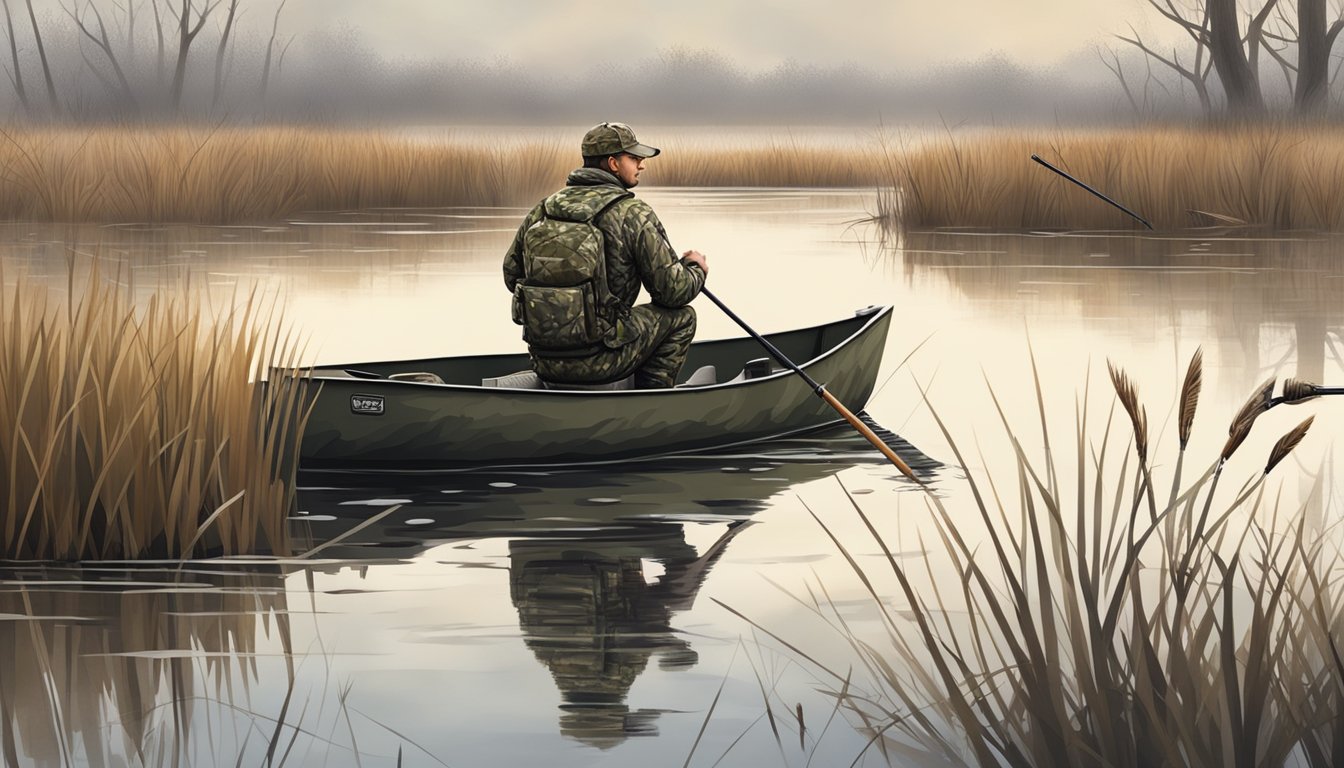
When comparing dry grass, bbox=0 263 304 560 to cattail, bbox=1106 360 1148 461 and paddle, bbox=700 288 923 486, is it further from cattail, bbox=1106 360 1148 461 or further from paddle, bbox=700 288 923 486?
cattail, bbox=1106 360 1148 461

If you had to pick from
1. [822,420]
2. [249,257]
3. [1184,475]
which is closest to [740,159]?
[249,257]

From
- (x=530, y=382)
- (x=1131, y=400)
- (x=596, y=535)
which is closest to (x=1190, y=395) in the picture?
(x=1131, y=400)

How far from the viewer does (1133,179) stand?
18297 millimetres

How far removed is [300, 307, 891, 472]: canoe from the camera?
7250 millimetres

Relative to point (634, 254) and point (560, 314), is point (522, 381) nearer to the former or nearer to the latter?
point (560, 314)

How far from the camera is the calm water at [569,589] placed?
376 centimetres

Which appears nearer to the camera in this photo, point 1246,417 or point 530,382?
point 1246,417

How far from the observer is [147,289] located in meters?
13.3

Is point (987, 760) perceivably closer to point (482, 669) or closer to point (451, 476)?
point (482, 669)

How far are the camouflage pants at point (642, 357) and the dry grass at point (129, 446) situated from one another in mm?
2152

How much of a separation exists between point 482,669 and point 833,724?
3.01ft

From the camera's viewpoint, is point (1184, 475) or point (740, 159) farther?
point (740, 159)

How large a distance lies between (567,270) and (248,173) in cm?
1396

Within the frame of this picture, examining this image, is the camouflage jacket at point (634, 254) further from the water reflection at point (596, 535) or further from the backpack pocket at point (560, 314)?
the water reflection at point (596, 535)
